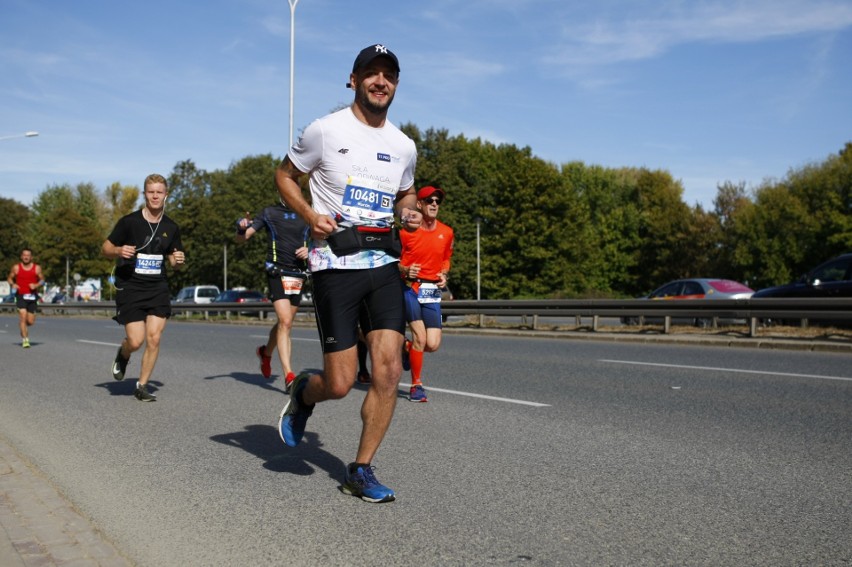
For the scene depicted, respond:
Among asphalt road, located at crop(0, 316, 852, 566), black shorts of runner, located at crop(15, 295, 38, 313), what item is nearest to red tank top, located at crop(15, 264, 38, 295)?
black shorts of runner, located at crop(15, 295, 38, 313)

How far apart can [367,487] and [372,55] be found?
2169mm

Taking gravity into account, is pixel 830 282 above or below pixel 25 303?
above

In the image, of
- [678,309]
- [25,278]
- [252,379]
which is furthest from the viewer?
[678,309]

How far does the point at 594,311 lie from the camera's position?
20875 millimetres

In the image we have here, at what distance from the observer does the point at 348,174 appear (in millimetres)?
4672

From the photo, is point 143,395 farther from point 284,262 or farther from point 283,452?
point 283,452

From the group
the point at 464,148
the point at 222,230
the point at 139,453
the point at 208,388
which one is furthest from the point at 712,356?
the point at 222,230

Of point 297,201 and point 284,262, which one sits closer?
point 297,201

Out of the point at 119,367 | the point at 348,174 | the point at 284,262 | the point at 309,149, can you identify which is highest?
the point at 309,149

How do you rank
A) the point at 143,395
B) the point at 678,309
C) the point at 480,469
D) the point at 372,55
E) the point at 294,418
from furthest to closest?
the point at 678,309
the point at 143,395
the point at 480,469
the point at 294,418
the point at 372,55

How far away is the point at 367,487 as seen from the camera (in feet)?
15.4

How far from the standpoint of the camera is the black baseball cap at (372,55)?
14.9 feet

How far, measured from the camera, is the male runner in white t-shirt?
181 inches

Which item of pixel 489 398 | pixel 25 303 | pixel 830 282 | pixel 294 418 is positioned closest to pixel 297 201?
pixel 294 418
